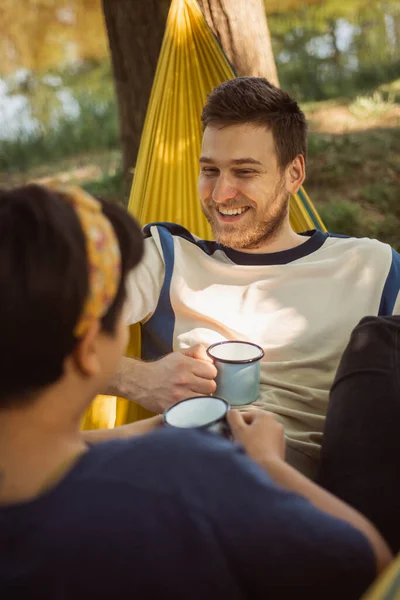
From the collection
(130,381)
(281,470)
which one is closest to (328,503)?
(281,470)

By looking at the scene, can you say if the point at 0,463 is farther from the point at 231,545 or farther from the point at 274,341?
the point at 274,341

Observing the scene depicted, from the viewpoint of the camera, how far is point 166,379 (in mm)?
1493

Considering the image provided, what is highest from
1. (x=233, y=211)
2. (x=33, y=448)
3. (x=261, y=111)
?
(x=261, y=111)

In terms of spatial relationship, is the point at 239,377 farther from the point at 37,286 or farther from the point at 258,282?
the point at 37,286

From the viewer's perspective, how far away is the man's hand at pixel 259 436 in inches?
37.8

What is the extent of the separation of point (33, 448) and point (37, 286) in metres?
0.21

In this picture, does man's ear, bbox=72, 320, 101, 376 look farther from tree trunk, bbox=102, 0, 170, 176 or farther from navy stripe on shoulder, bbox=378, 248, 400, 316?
tree trunk, bbox=102, 0, 170, 176

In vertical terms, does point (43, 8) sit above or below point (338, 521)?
above

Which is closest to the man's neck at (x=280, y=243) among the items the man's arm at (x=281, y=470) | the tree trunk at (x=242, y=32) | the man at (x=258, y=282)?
the man at (x=258, y=282)

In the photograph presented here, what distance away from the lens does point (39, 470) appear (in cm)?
69

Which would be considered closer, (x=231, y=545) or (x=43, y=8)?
(x=231, y=545)

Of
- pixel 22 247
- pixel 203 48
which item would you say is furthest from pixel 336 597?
pixel 203 48

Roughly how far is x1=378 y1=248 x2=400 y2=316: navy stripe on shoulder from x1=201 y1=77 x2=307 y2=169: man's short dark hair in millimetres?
479

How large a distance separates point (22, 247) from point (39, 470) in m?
0.26
